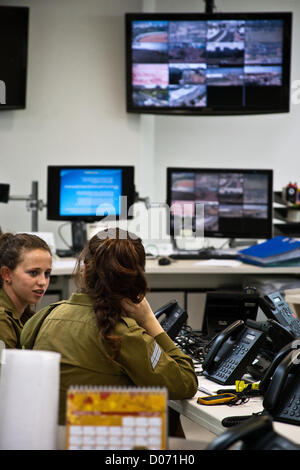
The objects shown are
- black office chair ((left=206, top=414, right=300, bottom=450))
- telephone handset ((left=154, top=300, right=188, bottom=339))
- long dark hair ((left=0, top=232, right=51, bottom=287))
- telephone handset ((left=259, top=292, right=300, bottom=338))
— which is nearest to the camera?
black office chair ((left=206, top=414, right=300, bottom=450))

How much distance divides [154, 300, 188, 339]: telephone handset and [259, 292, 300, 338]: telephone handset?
365 millimetres

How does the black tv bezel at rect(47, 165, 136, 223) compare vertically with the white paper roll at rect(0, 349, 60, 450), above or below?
above

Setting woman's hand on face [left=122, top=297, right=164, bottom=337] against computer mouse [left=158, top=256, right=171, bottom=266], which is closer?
woman's hand on face [left=122, top=297, right=164, bottom=337]

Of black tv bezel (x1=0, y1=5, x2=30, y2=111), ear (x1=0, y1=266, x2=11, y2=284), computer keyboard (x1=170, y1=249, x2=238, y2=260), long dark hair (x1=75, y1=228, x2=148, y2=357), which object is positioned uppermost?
black tv bezel (x1=0, y1=5, x2=30, y2=111)

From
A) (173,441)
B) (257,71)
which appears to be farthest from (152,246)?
(173,441)

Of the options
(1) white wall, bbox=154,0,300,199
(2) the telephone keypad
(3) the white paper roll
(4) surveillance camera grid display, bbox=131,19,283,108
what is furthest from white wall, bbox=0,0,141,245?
(3) the white paper roll

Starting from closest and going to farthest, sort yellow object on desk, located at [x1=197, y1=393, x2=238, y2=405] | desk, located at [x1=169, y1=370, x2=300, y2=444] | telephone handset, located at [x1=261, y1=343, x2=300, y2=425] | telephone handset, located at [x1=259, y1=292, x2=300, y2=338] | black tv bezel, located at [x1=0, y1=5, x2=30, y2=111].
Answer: telephone handset, located at [x1=261, y1=343, x2=300, y2=425]
desk, located at [x1=169, y1=370, x2=300, y2=444]
yellow object on desk, located at [x1=197, y1=393, x2=238, y2=405]
telephone handset, located at [x1=259, y1=292, x2=300, y2=338]
black tv bezel, located at [x1=0, y1=5, x2=30, y2=111]

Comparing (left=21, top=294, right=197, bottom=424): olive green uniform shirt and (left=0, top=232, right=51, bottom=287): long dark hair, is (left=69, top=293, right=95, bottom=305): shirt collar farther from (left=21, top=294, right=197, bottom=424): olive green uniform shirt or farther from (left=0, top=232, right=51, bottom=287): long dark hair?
(left=0, top=232, right=51, bottom=287): long dark hair

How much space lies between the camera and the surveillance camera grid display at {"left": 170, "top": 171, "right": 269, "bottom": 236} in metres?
4.60

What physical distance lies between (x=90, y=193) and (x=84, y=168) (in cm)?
17

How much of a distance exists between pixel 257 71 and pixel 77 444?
442cm

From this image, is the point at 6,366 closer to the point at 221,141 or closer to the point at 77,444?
the point at 77,444

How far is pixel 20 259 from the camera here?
7.91 ft

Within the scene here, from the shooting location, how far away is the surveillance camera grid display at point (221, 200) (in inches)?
181
